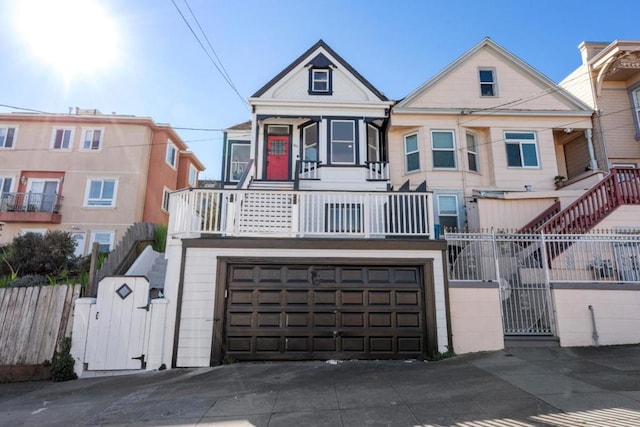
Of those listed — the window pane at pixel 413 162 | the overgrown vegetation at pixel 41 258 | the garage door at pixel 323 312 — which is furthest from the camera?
the window pane at pixel 413 162

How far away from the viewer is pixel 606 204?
35.8 feet

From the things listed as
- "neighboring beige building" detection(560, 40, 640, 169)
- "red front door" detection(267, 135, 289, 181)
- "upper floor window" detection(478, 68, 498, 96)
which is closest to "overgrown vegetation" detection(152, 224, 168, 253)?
"red front door" detection(267, 135, 289, 181)

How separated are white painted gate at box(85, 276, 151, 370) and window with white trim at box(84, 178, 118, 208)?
1456 cm

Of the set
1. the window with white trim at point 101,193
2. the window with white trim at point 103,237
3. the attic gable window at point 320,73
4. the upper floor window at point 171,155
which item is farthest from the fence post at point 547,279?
the upper floor window at point 171,155

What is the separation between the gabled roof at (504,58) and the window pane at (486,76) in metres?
0.86

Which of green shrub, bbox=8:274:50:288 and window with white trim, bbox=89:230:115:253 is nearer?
green shrub, bbox=8:274:50:288

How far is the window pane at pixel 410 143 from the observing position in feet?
49.2

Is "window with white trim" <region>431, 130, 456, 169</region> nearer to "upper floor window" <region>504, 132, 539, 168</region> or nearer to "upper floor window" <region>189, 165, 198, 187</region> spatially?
"upper floor window" <region>504, 132, 539, 168</region>

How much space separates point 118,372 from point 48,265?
19.3ft

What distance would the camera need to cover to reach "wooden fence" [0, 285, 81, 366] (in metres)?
7.39

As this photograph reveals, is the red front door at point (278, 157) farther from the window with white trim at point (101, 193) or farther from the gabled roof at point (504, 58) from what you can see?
the window with white trim at point (101, 193)

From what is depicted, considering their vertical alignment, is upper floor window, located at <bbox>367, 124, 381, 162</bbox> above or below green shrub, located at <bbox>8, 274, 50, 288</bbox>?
above

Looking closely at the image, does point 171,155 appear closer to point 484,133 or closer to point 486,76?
point 484,133

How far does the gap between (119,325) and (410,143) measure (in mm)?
11984
